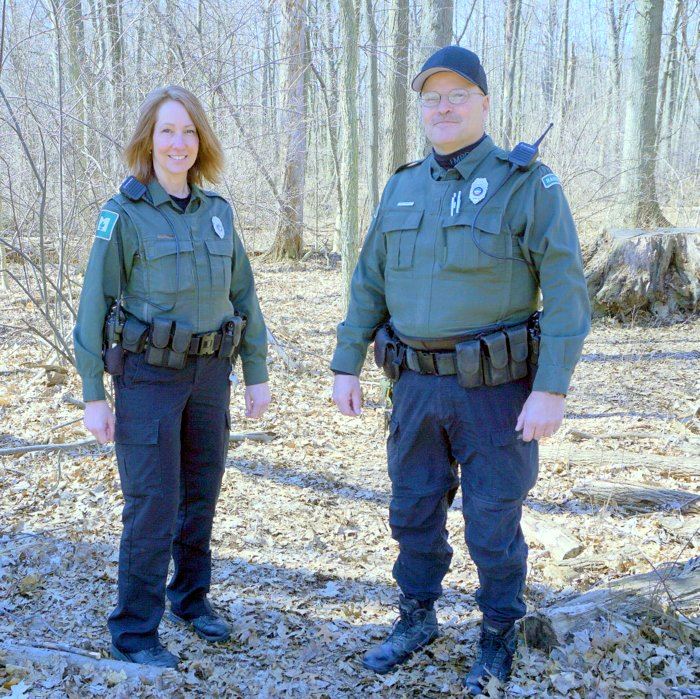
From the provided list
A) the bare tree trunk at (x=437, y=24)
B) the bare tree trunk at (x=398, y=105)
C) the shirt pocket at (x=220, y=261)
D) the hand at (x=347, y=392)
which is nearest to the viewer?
the shirt pocket at (x=220, y=261)

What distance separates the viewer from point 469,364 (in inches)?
94.0

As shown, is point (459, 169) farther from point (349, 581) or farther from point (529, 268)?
point (349, 581)

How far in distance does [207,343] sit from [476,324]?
1008mm

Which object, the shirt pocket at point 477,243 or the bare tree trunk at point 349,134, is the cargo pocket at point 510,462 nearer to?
the shirt pocket at point 477,243

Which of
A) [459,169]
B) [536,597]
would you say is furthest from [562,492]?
[459,169]

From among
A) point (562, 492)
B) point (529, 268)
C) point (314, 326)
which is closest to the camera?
point (529, 268)

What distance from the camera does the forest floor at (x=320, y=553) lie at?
259 cm

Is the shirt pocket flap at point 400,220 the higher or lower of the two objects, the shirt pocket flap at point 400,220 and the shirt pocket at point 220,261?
the higher

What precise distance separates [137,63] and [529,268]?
5964mm

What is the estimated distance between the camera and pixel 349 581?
3672 millimetres

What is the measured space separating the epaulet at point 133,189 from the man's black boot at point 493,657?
2063 millimetres

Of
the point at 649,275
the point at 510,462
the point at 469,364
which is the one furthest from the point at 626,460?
the point at 649,275

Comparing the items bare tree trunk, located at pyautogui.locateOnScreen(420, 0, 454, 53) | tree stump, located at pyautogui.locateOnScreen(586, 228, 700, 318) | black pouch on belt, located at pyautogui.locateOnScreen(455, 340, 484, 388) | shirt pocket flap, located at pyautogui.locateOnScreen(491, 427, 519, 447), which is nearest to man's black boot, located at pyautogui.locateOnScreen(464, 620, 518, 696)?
shirt pocket flap, located at pyautogui.locateOnScreen(491, 427, 519, 447)

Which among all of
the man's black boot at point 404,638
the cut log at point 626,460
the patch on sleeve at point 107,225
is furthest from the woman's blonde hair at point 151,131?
the cut log at point 626,460
